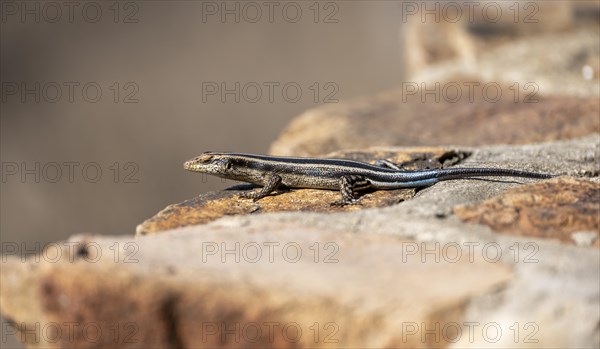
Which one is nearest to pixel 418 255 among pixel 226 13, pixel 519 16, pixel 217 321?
pixel 217 321

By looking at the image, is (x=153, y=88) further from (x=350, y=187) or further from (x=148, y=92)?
(x=350, y=187)

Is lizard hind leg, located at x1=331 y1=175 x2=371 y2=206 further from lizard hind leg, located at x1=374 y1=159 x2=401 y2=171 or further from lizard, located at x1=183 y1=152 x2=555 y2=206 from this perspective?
lizard hind leg, located at x1=374 y1=159 x2=401 y2=171

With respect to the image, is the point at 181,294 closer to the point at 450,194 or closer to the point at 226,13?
the point at 450,194

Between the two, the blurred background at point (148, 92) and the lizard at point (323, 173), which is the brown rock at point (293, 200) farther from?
the blurred background at point (148, 92)

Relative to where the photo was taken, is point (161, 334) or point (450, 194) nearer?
point (161, 334)

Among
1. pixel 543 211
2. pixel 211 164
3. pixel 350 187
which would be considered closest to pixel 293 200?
pixel 350 187

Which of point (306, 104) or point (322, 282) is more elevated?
point (322, 282)

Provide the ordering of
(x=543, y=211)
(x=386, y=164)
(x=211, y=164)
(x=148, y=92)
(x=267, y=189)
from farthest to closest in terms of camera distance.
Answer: (x=148, y=92) < (x=211, y=164) < (x=386, y=164) < (x=267, y=189) < (x=543, y=211)
